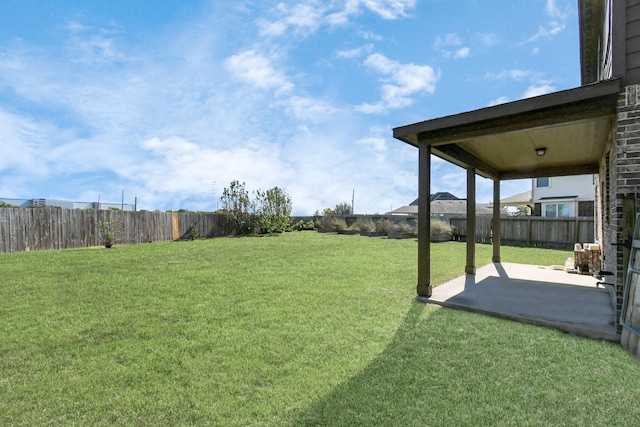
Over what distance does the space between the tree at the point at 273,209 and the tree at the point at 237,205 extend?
0.74 meters

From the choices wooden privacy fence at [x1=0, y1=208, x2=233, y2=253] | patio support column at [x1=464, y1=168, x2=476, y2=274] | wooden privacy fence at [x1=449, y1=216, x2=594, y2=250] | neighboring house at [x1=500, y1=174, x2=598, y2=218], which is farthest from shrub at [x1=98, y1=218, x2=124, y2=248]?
neighboring house at [x1=500, y1=174, x2=598, y2=218]

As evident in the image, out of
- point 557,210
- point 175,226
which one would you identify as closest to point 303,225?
point 175,226

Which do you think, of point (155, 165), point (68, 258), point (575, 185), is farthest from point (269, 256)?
point (575, 185)

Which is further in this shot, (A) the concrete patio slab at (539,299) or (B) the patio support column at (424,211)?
(B) the patio support column at (424,211)

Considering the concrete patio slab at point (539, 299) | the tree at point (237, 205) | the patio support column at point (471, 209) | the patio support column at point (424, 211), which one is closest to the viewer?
the concrete patio slab at point (539, 299)

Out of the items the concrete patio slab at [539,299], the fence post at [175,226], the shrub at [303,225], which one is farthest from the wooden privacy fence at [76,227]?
the concrete patio slab at [539,299]

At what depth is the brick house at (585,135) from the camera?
321 cm

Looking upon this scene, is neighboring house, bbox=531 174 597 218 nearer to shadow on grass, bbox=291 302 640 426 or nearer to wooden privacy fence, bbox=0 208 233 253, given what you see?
shadow on grass, bbox=291 302 640 426

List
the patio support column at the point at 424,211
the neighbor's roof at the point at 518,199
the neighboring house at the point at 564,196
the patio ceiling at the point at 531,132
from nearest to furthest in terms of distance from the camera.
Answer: the patio ceiling at the point at 531,132 < the patio support column at the point at 424,211 < the neighboring house at the point at 564,196 < the neighbor's roof at the point at 518,199

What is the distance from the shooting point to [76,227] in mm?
12586

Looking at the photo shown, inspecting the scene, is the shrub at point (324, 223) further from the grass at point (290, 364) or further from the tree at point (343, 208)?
the grass at point (290, 364)

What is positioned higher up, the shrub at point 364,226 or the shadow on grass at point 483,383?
the shrub at point 364,226

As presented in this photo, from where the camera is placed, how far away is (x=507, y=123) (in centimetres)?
412

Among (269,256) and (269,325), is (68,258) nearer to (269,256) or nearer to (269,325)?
(269,256)
